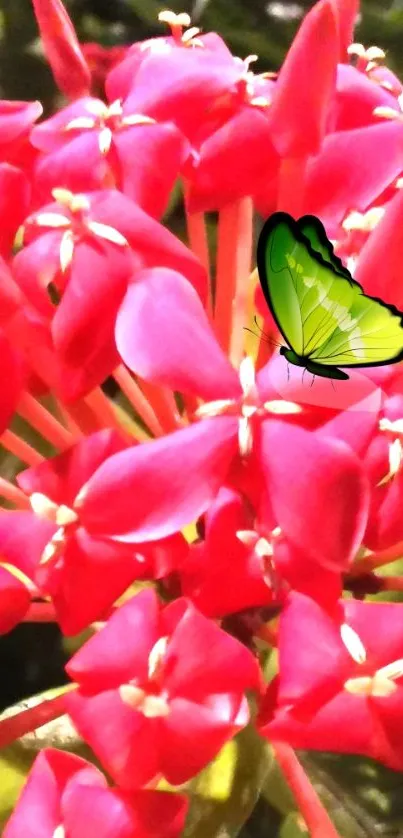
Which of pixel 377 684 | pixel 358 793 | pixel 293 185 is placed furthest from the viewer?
pixel 358 793

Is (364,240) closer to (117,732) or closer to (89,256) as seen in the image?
(89,256)

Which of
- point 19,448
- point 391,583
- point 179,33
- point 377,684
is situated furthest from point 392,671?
point 179,33

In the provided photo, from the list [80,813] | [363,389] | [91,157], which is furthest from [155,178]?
[80,813]

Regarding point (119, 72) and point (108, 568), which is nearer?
point (108, 568)

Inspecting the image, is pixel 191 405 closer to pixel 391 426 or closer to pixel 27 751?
pixel 391 426

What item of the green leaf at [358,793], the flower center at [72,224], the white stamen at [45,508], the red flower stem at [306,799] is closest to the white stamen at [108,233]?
the flower center at [72,224]

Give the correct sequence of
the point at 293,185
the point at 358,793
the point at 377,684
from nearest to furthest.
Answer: the point at 377,684 → the point at 293,185 → the point at 358,793

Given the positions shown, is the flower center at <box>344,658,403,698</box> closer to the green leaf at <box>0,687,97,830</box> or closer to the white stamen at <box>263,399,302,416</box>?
the white stamen at <box>263,399,302,416</box>
